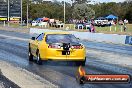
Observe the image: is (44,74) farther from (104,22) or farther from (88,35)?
(104,22)

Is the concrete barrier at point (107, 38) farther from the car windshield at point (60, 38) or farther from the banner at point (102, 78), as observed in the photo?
the banner at point (102, 78)

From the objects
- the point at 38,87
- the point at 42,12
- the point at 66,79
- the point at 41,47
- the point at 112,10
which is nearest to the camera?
the point at 38,87

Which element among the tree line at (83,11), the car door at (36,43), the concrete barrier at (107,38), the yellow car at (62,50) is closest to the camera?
the yellow car at (62,50)

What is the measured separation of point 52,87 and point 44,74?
3.97 m

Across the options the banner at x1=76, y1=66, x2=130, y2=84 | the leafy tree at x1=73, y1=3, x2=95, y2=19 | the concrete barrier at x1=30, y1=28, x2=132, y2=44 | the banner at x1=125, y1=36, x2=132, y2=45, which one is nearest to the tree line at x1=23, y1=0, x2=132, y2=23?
the leafy tree at x1=73, y1=3, x2=95, y2=19

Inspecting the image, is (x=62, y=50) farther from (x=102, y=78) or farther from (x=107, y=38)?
(x=107, y=38)

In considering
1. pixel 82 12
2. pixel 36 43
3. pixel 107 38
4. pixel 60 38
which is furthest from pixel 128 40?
pixel 82 12

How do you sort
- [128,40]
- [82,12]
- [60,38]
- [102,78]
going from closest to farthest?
1. [102,78]
2. [60,38]
3. [128,40]
4. [82,12]

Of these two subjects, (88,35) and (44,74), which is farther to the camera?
(88,35)

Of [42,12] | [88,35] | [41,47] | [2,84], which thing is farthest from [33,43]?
[42,12]

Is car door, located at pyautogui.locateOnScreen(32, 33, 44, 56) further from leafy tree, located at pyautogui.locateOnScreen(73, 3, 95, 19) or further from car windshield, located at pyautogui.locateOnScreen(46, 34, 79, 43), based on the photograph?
leafy tree, located at pyautogui.locateOnScreen(73, 3, 95, 19)

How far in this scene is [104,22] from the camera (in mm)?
89938

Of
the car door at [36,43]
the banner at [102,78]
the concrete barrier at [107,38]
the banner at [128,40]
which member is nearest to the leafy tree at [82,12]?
the concrete barrier at [107,38]

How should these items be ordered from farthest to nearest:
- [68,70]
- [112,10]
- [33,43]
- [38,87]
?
[112,10] → [33,43] → [68,70] → [38,87]
